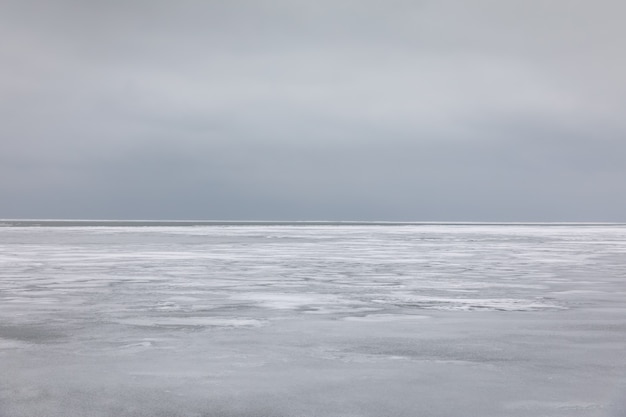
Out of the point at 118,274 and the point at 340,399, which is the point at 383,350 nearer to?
the point at 340,399

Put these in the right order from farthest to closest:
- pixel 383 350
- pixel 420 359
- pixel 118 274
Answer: pixel 118 274, pixel 383 350, pixel 420 359

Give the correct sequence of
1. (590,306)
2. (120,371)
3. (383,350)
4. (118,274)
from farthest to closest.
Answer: (118,274)
(590,306)
(383,350)
(120,371)

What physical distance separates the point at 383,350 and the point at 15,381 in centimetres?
420

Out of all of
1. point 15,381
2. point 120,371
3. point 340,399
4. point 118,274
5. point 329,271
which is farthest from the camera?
point 329,271

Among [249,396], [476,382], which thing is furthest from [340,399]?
[476,382]

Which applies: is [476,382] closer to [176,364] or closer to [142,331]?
[176,364]

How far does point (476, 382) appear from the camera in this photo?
7566 mm

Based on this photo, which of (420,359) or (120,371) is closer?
(120,371)

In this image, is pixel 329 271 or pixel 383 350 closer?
pixel 383 350

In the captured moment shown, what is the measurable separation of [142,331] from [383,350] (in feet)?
11.7

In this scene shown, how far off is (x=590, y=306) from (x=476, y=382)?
7719 millimetres

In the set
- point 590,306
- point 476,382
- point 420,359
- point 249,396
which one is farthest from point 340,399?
point 590,306

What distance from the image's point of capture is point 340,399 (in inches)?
271

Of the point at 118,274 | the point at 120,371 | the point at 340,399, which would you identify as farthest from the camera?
the point at 118,274
